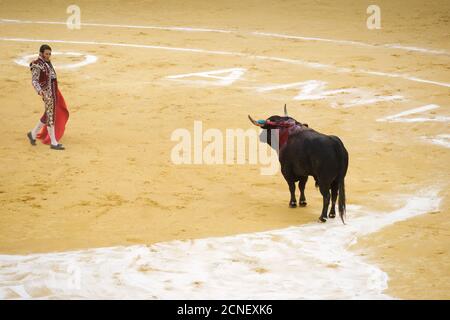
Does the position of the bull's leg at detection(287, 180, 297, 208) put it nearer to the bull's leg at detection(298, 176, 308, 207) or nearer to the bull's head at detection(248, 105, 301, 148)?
the bull's leg at detection(298, 176, 308, 207)

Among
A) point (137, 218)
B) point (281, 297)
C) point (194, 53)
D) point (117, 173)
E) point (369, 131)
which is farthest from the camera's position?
point (194, 53)

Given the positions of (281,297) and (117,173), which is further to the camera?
(117,173)

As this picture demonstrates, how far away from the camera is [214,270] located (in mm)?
8562

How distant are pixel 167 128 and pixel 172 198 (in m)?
3.30

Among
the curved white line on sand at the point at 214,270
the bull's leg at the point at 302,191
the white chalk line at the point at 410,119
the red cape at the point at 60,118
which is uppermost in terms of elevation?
the red cape at the point at 60,118

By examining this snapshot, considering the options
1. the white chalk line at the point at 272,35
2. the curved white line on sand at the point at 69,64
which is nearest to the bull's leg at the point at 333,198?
the curved white line on sand at the point at 69,64

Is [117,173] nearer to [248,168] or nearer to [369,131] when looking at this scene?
[248,168]

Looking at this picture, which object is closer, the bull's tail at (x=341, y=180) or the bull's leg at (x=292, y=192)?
the bull's tail at (x=341, y=180)

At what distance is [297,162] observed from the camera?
34.1 ft

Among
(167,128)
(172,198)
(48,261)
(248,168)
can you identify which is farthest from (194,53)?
(48,261)

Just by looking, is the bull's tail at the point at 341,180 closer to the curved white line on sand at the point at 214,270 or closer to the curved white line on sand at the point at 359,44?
the curved white line on sand at the point at 214,270

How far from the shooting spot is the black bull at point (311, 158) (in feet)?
32.5

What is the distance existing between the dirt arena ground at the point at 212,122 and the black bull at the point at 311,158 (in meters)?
0.41

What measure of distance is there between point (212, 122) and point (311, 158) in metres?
4.45
